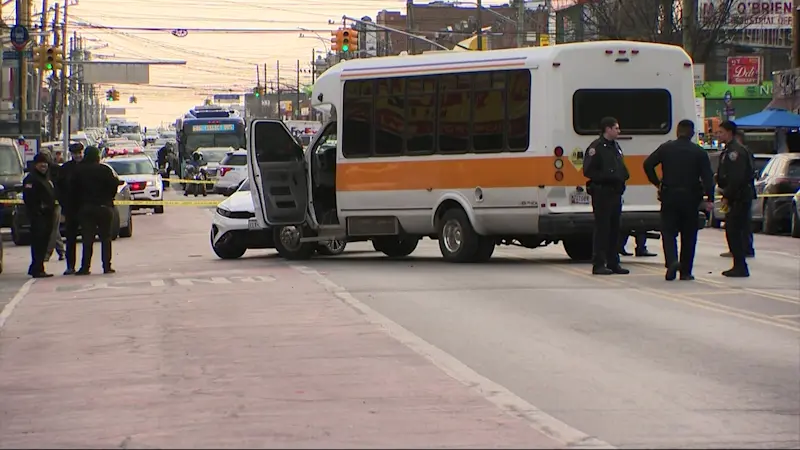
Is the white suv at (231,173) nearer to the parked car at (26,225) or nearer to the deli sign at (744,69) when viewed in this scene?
the parked car at (26,225)

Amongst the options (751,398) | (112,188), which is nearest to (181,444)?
(751,398)

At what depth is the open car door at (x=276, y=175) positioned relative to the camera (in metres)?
22.6

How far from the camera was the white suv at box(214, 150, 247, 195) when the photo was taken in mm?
51188

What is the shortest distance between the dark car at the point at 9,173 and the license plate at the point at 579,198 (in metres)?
14.5

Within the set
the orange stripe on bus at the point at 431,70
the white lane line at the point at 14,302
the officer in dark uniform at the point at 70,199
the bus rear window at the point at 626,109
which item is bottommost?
the white lane line at the point at 14,302

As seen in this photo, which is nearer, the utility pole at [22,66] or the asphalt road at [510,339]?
the asphalt road at [510,339]

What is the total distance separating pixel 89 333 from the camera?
13.9 m

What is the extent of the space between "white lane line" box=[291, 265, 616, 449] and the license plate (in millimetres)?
5306

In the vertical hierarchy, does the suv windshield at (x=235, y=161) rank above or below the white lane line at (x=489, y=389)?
above

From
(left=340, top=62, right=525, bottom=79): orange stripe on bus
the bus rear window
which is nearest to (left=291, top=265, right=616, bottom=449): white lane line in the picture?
the bus rear window

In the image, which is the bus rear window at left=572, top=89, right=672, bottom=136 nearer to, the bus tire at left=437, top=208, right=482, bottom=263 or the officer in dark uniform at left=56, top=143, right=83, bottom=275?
the bus tire at left=437, top=208, right=482, bottom=263

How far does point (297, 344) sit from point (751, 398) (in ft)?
13.5

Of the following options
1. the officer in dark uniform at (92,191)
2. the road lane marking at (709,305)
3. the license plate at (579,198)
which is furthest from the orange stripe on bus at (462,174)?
the officer in dark uniform at (92,191)

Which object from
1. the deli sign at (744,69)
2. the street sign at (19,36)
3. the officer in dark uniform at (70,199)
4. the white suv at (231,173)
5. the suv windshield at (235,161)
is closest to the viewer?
the officer in dark uniform at (70,199)
